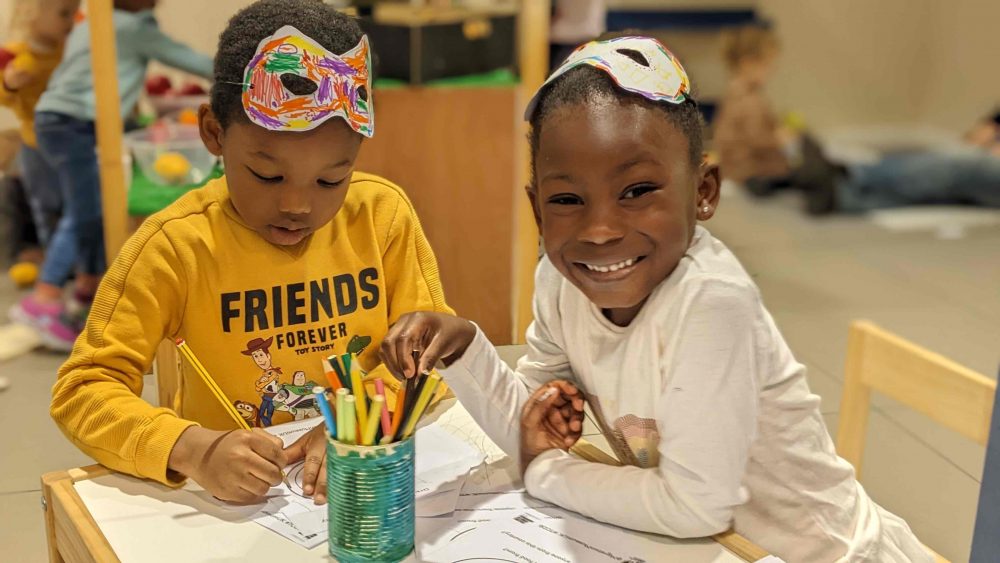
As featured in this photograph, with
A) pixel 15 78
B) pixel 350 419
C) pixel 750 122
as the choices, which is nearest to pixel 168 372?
pixel 350 419

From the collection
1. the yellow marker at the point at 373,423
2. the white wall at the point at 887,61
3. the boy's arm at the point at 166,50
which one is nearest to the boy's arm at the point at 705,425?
the yellow marker at the point at 373,423

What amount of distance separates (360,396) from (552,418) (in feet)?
0.96

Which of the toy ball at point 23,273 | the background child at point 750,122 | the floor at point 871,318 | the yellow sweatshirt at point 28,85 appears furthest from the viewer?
the background child at point 750,122

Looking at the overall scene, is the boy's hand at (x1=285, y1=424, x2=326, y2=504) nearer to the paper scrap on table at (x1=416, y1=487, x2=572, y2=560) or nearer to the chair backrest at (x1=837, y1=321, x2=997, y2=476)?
the paper scrap on table at (x1=416, y1=487, x2=572, y2=560)

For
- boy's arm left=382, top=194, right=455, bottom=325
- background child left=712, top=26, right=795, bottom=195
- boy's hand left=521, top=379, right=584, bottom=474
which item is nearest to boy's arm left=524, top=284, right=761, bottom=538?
boy's hand left=521, top=379, right=584, bottom=474

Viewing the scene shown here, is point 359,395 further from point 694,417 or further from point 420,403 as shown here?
point 694,417

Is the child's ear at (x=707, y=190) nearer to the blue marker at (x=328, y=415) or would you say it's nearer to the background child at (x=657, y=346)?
the background child at (x=657, y=346)

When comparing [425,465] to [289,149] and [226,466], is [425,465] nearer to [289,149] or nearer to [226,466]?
→ [226,466]

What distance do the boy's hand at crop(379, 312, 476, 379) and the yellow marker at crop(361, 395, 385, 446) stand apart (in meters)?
0.13

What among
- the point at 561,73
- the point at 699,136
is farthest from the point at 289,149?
the point at 699,136

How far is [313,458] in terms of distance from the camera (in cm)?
94

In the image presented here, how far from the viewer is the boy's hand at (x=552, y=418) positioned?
0.98 meters

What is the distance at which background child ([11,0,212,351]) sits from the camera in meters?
2.06

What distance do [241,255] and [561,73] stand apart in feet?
1.31
